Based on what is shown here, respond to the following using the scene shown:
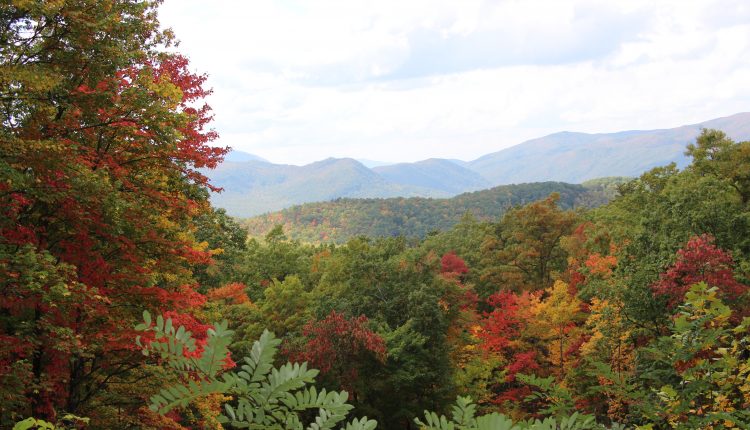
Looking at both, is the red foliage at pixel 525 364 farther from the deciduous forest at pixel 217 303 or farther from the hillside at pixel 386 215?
the hillside at pixel 386 215

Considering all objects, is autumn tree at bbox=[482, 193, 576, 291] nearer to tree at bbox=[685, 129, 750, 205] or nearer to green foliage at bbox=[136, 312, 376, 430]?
tree at bbox=[685, 129, 750, 205]

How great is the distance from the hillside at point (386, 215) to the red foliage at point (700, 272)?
131767mm

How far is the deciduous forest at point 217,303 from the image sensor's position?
14.4 feet

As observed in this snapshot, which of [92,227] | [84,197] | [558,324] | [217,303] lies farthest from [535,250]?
[84,197]

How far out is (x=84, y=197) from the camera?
809 centimetres

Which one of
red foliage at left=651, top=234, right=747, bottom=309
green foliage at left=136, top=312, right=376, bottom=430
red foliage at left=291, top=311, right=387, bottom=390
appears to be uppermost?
green foliage at left=136, top=312, right=376, bottom=430

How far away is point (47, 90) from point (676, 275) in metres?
16.3

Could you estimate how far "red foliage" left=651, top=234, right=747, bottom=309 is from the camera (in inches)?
605

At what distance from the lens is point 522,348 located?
27.9 meters

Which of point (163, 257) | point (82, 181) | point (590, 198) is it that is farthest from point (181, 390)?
point (590, 198)

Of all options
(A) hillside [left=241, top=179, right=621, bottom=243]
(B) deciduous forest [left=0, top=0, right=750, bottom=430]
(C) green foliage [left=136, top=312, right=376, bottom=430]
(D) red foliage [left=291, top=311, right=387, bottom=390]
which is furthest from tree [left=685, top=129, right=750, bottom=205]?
(A) hillside [left=241, top=179, right=621, bottom=243]

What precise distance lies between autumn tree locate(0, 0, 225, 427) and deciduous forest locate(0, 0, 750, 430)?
4 cm

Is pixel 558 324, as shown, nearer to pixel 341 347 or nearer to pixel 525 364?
pixel 525 364

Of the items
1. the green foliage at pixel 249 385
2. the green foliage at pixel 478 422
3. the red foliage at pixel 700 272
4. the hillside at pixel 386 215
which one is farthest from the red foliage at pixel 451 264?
the hillside at pixel 386 215
